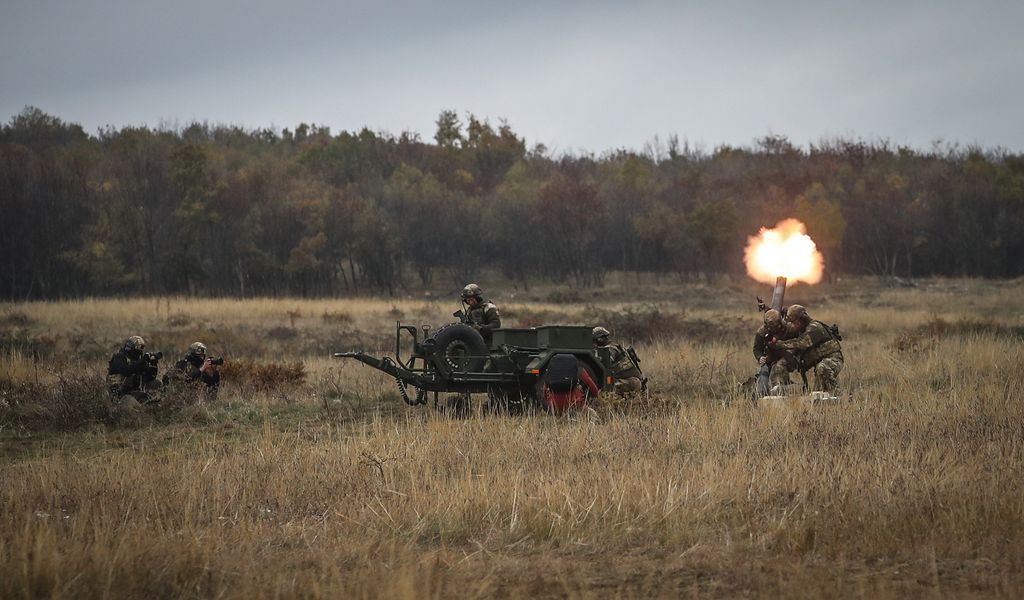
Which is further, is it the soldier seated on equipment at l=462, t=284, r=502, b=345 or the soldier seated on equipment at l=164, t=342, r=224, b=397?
the soldier seated on equipment at l=164, t=342, r=224, b=397

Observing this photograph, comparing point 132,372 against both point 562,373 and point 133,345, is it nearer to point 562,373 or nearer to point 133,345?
point 133,345

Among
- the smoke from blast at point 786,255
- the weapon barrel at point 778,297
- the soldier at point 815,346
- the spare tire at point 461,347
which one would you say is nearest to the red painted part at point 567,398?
the spare tire at point 461,347

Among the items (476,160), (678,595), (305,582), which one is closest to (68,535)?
(305,582)

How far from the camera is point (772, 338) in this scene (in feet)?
48.1

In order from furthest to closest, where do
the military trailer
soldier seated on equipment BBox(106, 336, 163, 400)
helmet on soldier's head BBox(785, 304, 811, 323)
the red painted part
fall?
1. helmet on soldier's head BBox(785, 304, 811, 323)
2. soldier seated on equipment BBox(106, 336, 163, 400)
3. the military trailer
4. the red painted part

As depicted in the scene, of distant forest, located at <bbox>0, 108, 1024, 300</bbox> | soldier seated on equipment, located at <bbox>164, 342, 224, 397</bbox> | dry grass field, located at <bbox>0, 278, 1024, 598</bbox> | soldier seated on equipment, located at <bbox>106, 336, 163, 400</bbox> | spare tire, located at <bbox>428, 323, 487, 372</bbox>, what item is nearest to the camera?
dry grass field, located at <bbox>0, 278, 1024, 598</bbox>

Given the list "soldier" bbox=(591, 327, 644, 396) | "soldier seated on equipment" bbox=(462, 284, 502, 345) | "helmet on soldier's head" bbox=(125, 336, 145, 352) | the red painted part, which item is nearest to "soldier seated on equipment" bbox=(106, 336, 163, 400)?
"helmet on soldier's head" bbox=(125, 336, 145, 352)

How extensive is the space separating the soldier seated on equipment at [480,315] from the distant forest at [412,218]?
1553 inches

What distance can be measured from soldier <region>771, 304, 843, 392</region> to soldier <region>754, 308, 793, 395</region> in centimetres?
12

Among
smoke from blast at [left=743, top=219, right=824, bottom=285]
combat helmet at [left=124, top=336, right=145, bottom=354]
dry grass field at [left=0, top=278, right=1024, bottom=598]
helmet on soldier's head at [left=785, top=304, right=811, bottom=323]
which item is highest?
smoke from blast at [left=743, top=219, right=824, bottom=285]

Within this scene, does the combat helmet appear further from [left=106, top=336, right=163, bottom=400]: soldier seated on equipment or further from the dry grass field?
the dry grass field

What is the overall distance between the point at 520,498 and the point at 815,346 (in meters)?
7.92

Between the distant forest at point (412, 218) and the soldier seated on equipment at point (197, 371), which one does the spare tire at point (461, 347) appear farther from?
the distant forest at point (412, 218)

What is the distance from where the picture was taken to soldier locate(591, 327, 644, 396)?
46.9 feet
